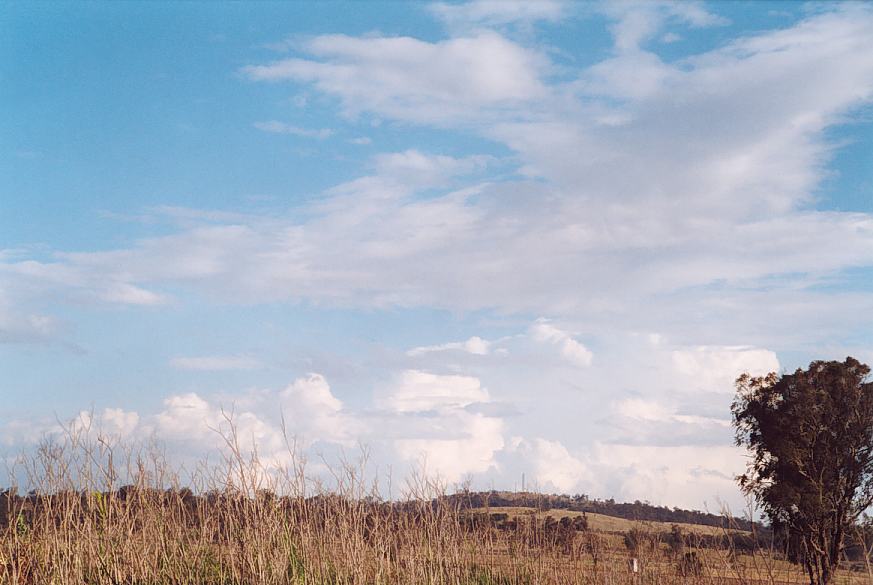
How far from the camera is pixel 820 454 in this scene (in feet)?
91.1

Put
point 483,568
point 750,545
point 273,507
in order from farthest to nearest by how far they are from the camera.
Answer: point 483,568 → point 273,507 → point 750,545

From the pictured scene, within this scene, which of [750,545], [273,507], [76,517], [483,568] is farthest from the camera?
[483,568]

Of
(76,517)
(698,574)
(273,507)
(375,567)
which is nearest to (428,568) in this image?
(375,567)

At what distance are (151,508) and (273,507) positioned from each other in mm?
2341

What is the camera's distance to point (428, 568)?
41.4 ft

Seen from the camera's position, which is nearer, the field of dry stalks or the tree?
the field of dry stalks

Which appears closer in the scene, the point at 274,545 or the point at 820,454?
the point at 274,545

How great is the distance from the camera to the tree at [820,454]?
27.1 metres

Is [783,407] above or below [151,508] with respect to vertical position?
above

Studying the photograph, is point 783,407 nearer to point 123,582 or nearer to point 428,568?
point 428,568

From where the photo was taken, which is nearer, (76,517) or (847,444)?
(76,517)

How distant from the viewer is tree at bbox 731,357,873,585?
27.1 meters

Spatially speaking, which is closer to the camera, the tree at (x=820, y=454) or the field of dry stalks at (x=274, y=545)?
the field of dry stalks at (x=274, y=545)

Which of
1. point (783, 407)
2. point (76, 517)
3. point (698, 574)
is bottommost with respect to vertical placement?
point (698, 574)
